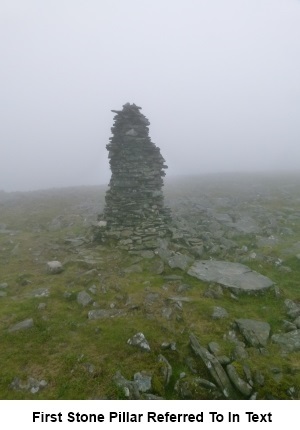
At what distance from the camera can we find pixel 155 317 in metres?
13.3

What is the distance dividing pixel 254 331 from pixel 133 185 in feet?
50.1

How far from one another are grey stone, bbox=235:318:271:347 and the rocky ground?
43mm

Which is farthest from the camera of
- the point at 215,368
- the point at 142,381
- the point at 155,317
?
the point at 155,317

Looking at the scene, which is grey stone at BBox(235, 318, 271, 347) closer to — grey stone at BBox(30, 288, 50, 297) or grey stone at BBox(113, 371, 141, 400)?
grey stone at BBox(113, 371, 141, 400)

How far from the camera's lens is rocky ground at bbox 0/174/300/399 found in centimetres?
1001

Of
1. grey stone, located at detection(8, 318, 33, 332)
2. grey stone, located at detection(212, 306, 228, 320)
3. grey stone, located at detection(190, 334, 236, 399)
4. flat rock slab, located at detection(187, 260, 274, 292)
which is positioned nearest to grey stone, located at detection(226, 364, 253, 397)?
grey stone, located at detection(190, 334, 236, 399)

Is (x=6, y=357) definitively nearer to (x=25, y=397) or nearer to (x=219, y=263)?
(x=25, y=397)

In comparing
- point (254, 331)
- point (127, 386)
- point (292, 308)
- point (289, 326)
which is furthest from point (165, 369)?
point (292, 308)

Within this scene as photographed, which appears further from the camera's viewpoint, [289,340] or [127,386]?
[289,340]

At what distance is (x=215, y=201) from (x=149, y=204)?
60.2ft

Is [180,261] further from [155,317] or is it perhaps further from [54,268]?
[54,268]

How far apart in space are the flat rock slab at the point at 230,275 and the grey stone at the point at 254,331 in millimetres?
3061

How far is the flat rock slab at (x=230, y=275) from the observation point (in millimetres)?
16375

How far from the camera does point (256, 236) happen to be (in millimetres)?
25500
